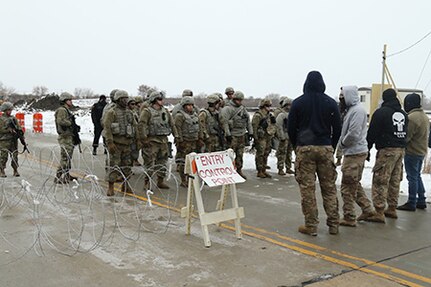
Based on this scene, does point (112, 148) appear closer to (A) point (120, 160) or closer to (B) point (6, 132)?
(A) point (120, 160)

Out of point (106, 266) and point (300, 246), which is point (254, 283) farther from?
point (106, 266)

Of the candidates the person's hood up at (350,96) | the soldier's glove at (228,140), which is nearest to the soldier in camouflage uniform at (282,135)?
the soldier's glove at (228,140)

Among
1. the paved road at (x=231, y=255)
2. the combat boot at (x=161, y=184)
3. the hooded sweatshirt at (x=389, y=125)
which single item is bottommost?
the paved road at (x=231, y=255)

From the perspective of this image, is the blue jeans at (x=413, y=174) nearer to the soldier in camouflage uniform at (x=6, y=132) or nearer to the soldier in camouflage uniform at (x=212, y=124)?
the soldier in camouflage uniform at (x=212, y=124)

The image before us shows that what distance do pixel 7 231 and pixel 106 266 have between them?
2374mm

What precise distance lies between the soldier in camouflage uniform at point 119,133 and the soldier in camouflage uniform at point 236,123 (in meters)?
2.46

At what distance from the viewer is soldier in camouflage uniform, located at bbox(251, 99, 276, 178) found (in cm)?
1109

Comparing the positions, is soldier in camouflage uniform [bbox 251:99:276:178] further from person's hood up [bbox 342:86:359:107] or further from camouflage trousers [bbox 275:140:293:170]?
person's hood up [bbox 342:86:359:107]

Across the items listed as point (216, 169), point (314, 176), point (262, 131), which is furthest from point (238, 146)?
point (314, 176)

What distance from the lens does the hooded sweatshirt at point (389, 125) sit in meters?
6.93

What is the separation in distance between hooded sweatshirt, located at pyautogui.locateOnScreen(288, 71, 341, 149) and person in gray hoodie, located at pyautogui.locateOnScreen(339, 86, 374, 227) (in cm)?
42

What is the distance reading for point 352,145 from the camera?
21.8 feet

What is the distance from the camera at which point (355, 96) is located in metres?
6.58

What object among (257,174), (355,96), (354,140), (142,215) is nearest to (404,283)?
(354,140)
